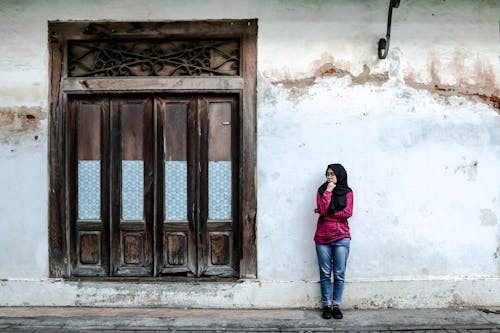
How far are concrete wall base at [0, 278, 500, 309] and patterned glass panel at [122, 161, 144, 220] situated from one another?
86 centimetres

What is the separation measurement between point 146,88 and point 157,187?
1.22 m

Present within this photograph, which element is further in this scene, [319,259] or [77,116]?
[77,116]

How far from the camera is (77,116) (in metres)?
6.54

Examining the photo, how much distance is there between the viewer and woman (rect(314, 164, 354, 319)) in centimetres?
580

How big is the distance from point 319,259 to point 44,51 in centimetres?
413

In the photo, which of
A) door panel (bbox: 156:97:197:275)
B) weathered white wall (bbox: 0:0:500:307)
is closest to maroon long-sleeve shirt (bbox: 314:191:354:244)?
weathered white wall (bbox: 0:0:500:307)

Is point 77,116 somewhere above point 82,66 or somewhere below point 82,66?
below

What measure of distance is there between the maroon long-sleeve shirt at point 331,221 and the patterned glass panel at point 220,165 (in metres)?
1.21

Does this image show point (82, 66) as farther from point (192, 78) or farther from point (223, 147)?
point (223, 147)

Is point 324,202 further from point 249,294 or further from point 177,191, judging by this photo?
point 177,191

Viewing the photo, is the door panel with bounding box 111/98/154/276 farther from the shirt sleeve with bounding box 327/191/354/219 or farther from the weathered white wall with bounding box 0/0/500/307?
the shirt sleeve with bounding box 327/191/354/219

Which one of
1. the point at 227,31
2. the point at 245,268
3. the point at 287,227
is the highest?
the point at 227,31

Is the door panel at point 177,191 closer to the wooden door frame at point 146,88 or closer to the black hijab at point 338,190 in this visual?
the wooden door frame at point 146,88

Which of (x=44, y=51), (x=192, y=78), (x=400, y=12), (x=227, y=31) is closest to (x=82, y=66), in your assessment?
(x=44, y=51)
